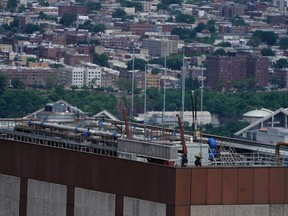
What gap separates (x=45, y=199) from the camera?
27.5 metres

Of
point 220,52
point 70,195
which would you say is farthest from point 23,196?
point 220,52

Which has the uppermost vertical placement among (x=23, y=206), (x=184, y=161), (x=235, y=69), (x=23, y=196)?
(x=184, y=161)

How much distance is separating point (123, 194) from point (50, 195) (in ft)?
5.35

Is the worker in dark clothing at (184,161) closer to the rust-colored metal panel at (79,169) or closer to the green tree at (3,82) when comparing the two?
the rust-colored metal panel at (79,169)

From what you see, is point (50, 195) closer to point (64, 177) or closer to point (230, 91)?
point (64, 177)

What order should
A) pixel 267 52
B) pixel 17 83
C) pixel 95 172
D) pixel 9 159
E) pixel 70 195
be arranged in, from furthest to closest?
pixel 267 52
pixel 17 83
pixel 9 159
pixel 70 195
pixel 95 172

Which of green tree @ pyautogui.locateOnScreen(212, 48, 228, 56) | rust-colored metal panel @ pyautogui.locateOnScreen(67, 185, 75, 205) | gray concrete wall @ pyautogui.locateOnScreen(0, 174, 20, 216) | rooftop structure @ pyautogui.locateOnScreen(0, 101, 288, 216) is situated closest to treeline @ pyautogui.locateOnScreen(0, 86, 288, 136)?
green tree @ pyautogui.locateOnScreen(212, 48, 228, 56)

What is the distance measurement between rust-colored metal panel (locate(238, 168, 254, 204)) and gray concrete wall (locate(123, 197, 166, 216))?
897mm

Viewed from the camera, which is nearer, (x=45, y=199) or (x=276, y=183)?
(x=276, y=183)

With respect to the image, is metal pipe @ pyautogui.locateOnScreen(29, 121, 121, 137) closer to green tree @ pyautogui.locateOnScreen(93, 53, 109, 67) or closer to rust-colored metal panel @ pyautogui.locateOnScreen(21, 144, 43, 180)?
rust-colored metal panel @ pyautogui.locateOnScreen(21, 144, 43, 180)

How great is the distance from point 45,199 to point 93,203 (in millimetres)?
1098

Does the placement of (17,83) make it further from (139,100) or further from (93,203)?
(93,203)

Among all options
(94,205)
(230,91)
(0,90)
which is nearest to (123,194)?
(94,205)

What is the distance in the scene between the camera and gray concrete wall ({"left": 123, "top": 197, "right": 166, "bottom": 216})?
83.3 ft
